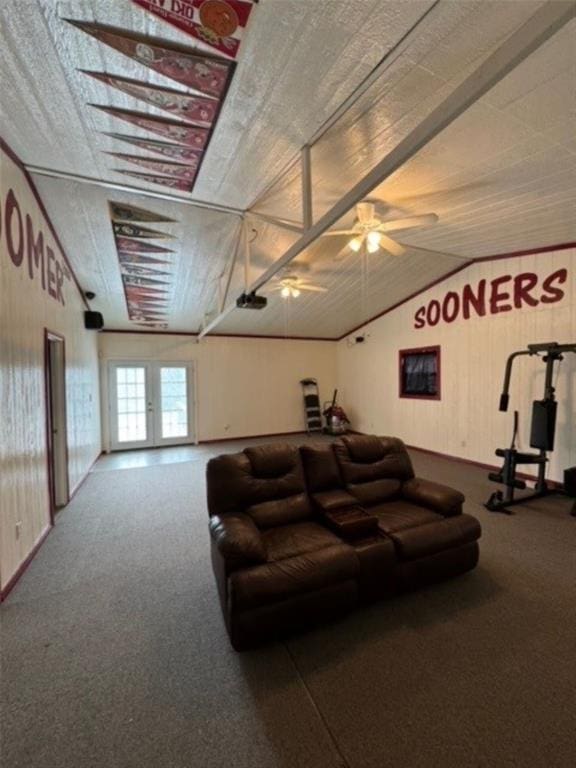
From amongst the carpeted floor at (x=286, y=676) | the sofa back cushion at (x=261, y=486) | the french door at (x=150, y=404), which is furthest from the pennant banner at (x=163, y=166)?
the french door at (x=150, y=404)

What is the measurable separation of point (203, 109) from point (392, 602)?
344 centimetres

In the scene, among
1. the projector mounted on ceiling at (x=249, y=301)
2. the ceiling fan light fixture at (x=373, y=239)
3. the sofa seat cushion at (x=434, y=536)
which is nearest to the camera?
the sofa seat cushion at (x=434, y=536)

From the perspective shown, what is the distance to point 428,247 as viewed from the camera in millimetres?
4883

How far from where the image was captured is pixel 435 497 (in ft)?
8.88

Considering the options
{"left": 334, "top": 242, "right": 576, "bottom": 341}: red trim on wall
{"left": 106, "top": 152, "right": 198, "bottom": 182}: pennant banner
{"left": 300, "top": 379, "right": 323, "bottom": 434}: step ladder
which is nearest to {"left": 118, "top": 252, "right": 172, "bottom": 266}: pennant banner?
{"left": 106, "top": 152, "right": 198, "bottom": 182}: pennant banner

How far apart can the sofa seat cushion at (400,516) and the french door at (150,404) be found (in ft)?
19.2

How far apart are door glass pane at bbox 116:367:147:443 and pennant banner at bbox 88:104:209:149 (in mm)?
5771

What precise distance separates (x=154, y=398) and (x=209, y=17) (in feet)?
22.3

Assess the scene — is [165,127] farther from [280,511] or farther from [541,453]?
[541,453]

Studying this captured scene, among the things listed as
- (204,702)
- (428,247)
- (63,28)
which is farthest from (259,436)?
(63,28)

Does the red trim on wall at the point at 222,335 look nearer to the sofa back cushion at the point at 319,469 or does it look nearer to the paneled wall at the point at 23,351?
the paneled wall at the point at 23,351

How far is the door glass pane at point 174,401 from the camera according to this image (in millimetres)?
7625

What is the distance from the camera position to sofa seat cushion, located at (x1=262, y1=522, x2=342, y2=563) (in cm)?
213

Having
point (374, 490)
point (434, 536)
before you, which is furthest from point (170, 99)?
point (434, 536)
